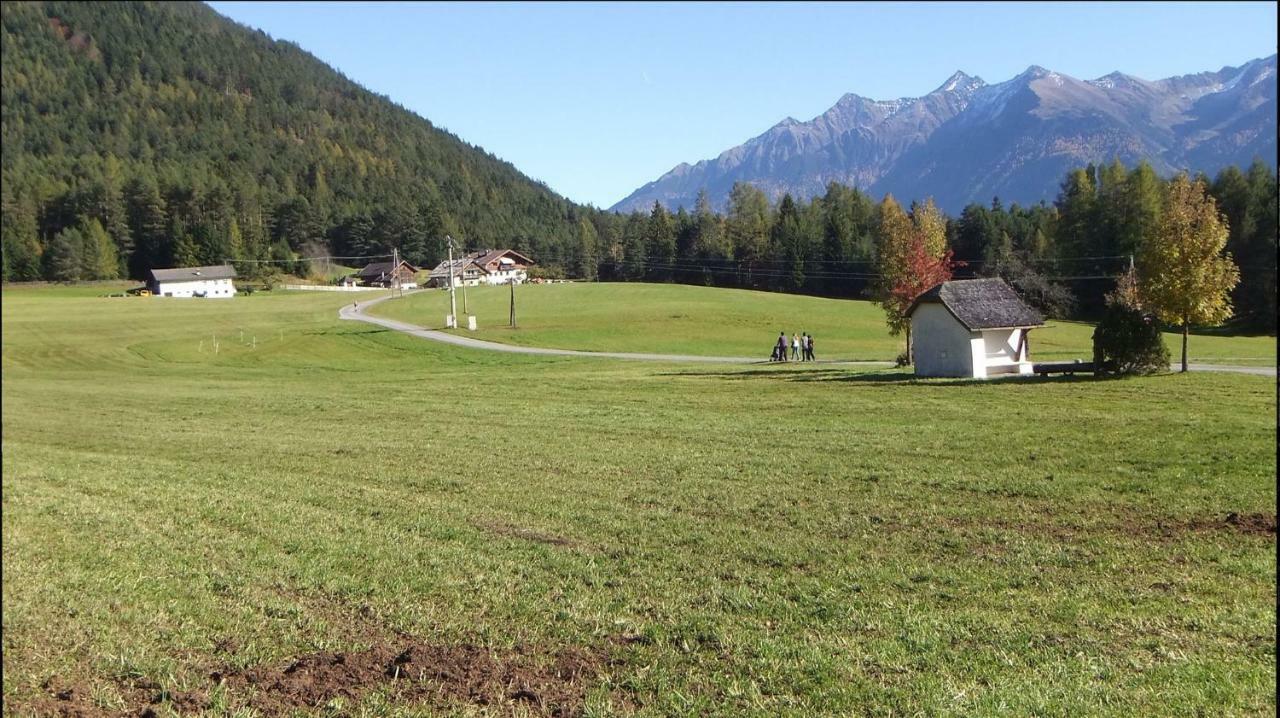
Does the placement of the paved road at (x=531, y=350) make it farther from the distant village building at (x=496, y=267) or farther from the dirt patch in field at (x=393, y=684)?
the distant village building at (x=496, y=267)

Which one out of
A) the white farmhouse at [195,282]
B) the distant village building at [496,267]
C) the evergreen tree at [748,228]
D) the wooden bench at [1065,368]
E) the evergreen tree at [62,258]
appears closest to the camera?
the evergreen tree at [62,258]

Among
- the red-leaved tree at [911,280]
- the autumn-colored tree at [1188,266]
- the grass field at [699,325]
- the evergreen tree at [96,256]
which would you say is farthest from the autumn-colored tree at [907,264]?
the evergreen tree at [96,256]

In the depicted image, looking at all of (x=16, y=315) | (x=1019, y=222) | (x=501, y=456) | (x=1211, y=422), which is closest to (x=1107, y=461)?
(x=1211, y=422)

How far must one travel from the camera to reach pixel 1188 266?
Result: 116ft

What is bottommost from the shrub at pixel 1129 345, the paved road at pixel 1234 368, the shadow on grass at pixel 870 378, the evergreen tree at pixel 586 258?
the shadow on grass at pixel 870 378

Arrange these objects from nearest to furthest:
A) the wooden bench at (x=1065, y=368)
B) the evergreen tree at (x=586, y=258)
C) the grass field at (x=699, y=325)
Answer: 1. the wooden bench at (x=1065, y=368)
2. the grass field at (x=699, y=325)
3. the evergreen tree at (x=586, y=258)

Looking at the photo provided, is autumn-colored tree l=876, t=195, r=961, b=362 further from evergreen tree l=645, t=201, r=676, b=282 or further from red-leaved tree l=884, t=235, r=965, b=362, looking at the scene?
evergreen tree l=645, t=201, r=676, b=282

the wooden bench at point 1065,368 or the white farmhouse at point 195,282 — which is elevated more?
the white farmhouse at point 195,282

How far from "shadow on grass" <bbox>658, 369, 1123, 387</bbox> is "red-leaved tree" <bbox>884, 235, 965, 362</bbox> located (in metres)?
6.66

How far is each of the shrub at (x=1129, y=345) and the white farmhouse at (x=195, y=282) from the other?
37.4 m

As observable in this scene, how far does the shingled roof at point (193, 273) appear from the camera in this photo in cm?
3325

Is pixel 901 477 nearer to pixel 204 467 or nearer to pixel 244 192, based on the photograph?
pixel 204 467

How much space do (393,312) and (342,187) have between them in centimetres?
11312

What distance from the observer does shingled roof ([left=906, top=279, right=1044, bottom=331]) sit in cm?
3919
